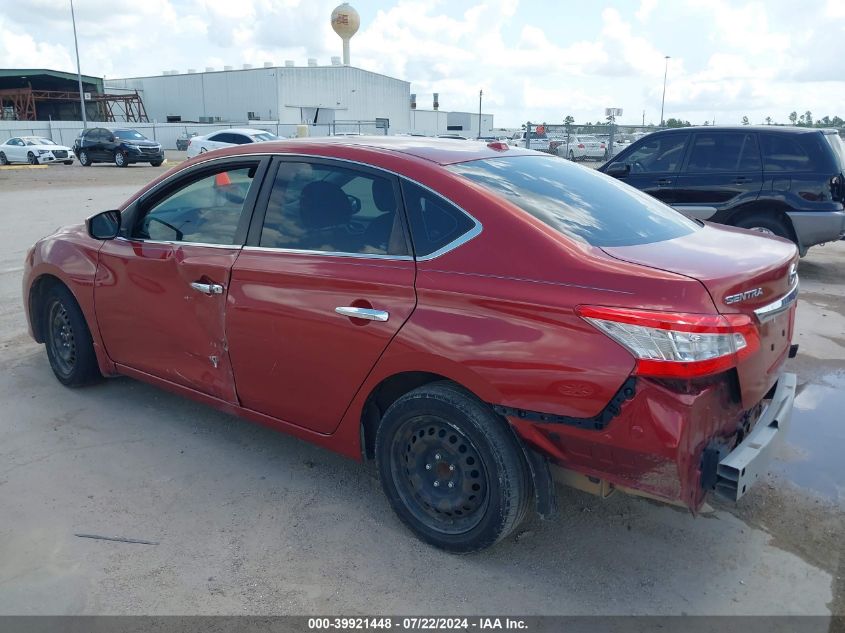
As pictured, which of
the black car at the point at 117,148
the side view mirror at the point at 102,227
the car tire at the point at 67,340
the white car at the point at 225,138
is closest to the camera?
the side view mirror at the point at 102,227

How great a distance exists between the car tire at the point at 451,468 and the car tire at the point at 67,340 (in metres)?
2.49

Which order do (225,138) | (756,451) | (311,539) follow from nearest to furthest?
(756,451) → (311,539) → (225,138)

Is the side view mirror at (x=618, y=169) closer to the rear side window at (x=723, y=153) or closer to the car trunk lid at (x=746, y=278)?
the rear side window at (x=723, y=153)

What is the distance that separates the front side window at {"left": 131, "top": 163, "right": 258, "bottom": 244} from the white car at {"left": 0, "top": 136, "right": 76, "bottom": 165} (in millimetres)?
32479

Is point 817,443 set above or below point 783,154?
below

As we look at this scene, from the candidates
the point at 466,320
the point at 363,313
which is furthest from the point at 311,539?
the point at 466,320

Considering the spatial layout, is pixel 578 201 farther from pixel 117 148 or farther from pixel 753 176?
pixel 117 148

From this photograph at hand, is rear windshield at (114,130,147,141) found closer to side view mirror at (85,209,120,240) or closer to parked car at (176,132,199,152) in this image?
parked car at (176,132,199,152)

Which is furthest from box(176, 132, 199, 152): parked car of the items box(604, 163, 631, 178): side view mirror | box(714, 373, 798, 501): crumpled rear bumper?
box(714, 373, 798, 501): crumpled rear bumper

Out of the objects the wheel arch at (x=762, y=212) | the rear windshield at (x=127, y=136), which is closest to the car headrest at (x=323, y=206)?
the wheel arch at (x=762, y=212)

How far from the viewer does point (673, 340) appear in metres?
2.42

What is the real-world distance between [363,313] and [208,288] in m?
1.03

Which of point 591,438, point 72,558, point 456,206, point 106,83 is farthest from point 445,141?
point 106,83

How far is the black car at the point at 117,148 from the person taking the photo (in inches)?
1188
